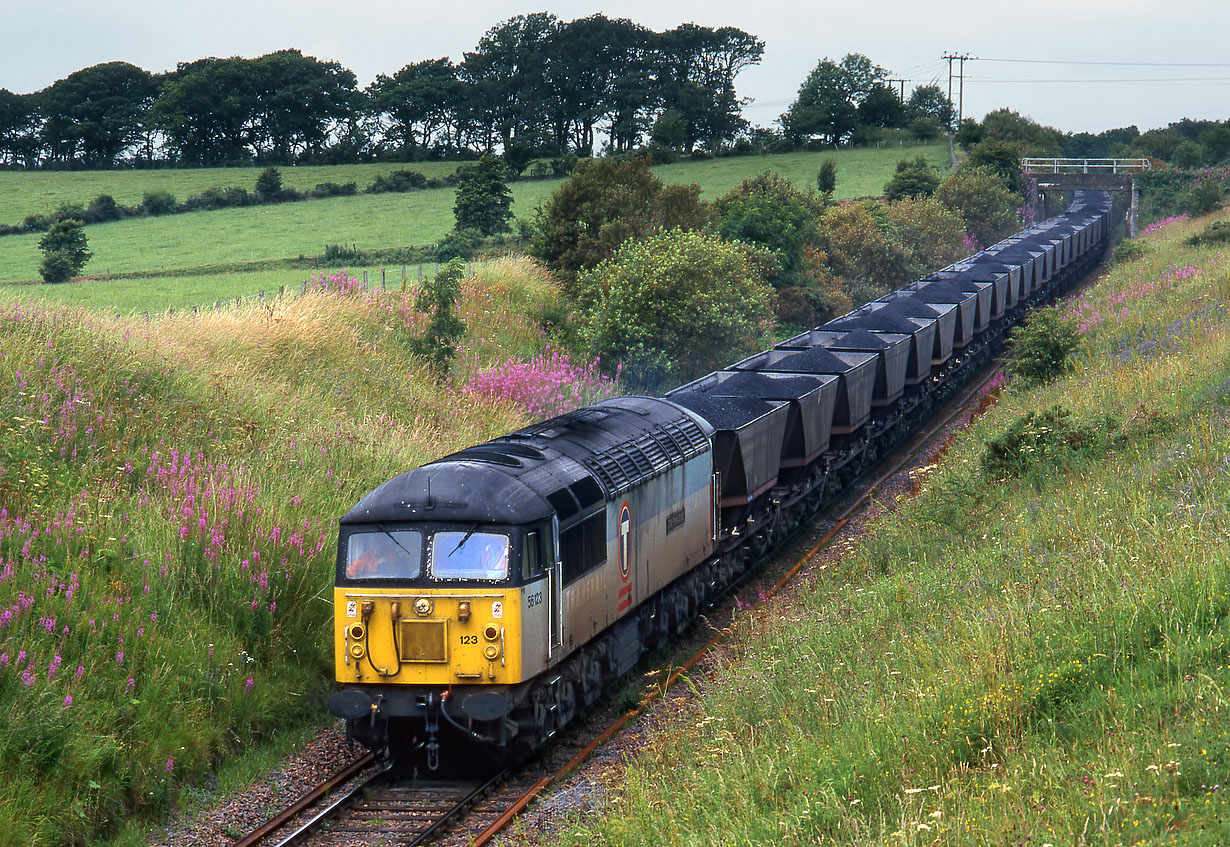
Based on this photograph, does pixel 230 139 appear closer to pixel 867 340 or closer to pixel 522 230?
pixel 522 230

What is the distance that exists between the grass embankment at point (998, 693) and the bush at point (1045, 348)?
33.8ft

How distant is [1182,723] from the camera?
6824 millimetres

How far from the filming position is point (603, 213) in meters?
36.1

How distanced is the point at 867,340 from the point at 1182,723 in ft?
65.2

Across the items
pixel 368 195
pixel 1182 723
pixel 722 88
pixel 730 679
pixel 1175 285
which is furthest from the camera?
pixel 722 88

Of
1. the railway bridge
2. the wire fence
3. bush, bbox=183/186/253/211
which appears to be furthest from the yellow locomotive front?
the railway bridge

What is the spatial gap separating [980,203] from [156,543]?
57.8m

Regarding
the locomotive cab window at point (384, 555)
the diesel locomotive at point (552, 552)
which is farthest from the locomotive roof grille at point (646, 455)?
the locomotive cab window at point (384, 555)

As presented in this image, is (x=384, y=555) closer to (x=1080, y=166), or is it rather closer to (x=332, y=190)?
(x=332, y=190)

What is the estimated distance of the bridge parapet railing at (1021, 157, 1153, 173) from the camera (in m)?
71.2

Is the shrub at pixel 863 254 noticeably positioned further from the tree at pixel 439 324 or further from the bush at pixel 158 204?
the bush at pixel 158 204

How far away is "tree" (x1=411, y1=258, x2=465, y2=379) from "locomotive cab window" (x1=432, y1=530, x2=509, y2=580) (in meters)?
14.4

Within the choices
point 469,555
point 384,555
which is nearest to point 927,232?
point 469,555

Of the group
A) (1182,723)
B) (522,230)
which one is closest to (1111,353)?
(1182,723)
